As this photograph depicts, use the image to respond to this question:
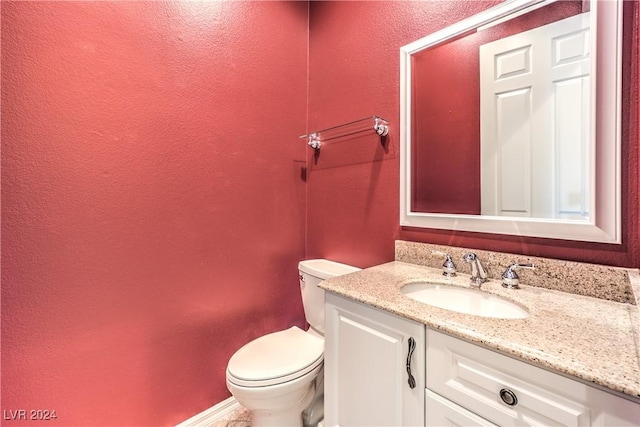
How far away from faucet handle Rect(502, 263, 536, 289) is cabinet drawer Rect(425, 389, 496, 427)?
47 centimetres

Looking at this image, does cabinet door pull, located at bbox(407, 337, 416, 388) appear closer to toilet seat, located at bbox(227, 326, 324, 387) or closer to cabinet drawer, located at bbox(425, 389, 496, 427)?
cabinet drawer, located at bbox(425, 389, 496, 427)

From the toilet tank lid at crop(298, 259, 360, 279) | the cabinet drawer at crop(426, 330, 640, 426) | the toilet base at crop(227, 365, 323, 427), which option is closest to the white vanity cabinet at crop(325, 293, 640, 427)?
the cabinet drawer at crop(426, 330, 640, 426)

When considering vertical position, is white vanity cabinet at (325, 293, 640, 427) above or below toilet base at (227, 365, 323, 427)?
above

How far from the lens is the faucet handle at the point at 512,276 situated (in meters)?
0.93

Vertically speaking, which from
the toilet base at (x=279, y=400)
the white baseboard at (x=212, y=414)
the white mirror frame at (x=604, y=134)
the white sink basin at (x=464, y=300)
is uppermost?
the white mirror frame at (x=604, y=134)

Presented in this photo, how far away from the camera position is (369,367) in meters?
0.87

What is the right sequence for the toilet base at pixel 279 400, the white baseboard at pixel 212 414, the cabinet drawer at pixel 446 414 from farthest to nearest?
1. the white baseboard at pixel 212 414
2. the toilet base at pixel 279 400
3. the cabinet drawer at pixel 446 414

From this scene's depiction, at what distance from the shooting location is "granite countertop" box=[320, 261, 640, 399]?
19.8 inches

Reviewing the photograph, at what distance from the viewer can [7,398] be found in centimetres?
90

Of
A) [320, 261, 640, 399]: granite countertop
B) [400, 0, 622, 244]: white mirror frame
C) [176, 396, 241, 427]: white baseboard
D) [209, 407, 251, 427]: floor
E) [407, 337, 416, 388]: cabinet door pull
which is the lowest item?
[209, 407, 251, 427]: floor

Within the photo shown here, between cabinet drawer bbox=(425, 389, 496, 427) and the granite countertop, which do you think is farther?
cabinet drawer bbox=(425, 389, 496, 427)

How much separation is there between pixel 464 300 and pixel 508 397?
0.42 metres

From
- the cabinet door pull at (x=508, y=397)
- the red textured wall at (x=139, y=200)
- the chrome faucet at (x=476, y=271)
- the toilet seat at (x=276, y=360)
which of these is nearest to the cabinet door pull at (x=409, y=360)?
the cabinet door pull at (x=508, y=397)

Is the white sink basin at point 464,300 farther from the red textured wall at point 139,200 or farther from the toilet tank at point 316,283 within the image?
the red textured wall at point 139,200
